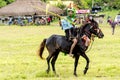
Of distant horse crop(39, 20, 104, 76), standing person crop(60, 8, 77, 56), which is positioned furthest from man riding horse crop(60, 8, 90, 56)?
distant horse crop(39, 20, 104, 76)

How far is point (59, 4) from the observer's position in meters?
82.9

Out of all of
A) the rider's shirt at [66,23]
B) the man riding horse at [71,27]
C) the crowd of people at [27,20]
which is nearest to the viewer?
the man riding horse at [71,27]

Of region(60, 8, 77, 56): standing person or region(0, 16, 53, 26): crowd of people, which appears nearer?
region(60, 8, 77, 56): standing person

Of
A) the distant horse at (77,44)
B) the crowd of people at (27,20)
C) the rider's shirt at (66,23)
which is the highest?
the rider's shirt at (66,23)

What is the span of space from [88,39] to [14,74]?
2.62 metres

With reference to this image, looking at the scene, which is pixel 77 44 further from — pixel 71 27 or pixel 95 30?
pixel 95 30

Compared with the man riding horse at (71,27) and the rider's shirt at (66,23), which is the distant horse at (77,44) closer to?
the man riding horse at (71,27)

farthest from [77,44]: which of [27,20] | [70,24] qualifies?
[27,20]

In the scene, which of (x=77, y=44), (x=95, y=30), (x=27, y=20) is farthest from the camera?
(x=27, y=20)

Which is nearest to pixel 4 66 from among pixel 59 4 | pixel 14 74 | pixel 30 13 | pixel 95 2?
pixel 14 74

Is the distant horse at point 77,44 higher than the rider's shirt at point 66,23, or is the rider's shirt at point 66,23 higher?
the rider's shirt at point 66,23

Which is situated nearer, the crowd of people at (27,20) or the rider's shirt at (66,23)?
the rider's shirt at (66,23)

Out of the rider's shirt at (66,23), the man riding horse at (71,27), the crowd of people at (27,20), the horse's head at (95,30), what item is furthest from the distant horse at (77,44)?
the crowd of people at (27,20)

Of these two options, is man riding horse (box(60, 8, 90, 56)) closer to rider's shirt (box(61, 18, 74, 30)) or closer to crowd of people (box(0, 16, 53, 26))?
rider's shirt (box(61, 18, 74, 30))
